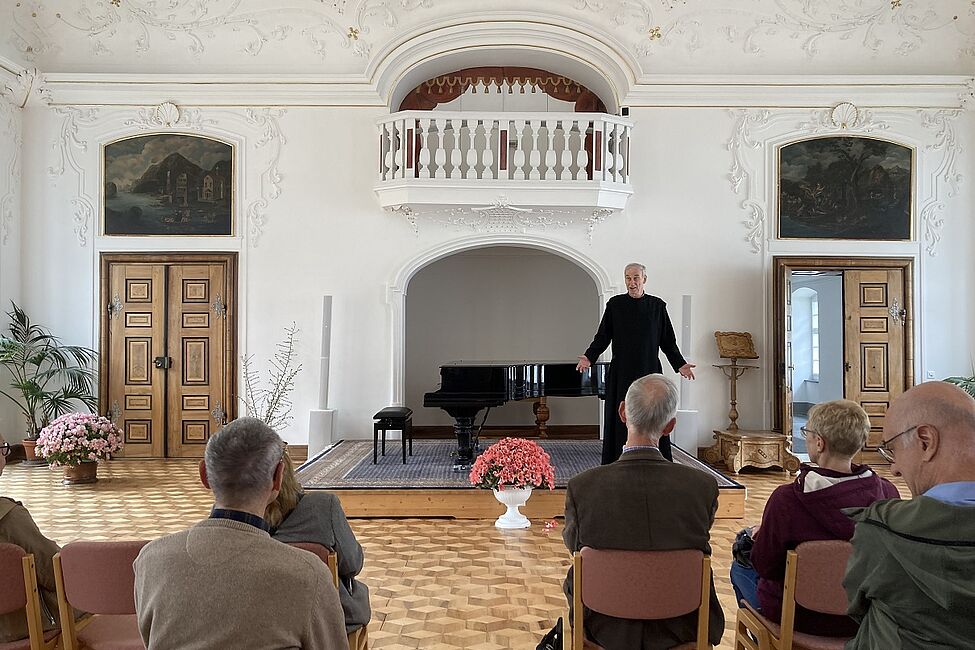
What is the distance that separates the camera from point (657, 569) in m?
2.41

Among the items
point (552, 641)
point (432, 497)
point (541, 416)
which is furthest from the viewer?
point (541, 416)

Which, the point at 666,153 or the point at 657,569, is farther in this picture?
the point at 666,153

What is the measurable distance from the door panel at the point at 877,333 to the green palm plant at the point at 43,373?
9.11 m

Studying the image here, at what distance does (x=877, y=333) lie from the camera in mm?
9422

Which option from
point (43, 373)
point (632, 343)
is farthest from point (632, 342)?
point (43, 373)

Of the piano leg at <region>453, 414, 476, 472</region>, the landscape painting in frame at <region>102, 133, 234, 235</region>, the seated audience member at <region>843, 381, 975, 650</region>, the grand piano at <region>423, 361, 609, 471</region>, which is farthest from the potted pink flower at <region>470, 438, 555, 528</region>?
the landscape painting in frame at <region>102, 133, 234, 235</region>

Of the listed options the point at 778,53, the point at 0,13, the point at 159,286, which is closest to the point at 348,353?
the point at 159,286

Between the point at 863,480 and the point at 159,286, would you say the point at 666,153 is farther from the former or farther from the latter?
the point at 863,480

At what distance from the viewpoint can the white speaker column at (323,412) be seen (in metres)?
9.19

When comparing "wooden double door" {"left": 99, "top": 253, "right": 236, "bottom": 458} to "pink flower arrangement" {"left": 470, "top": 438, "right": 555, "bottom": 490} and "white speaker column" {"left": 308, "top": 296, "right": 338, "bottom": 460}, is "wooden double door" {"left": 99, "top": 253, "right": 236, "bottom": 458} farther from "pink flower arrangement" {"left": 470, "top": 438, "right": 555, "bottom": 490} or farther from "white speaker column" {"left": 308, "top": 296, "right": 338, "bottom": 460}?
"pink flower arrangement" {"left": 470, "top": 438, "right": 555, "bottom": 490}

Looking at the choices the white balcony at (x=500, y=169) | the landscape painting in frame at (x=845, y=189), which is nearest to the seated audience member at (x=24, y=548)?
the white balcony at (x=500, y=169)

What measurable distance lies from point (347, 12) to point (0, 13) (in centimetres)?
395

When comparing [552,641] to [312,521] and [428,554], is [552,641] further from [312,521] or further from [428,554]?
[428,554]

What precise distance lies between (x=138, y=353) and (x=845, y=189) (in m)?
8.74
